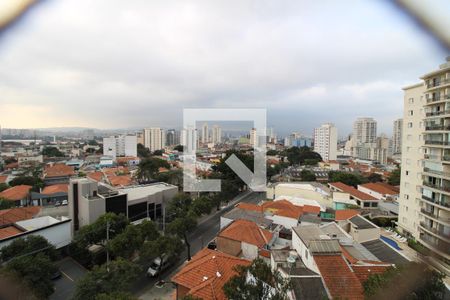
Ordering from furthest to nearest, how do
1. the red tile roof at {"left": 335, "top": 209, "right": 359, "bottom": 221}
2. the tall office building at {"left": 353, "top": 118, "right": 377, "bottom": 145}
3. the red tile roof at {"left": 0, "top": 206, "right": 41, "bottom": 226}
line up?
the tall office building at {"left": 353, "top": 118, "right": 377, "bottom": 145} → the red tile roof at {"left": 335, "top": 209, "right": 359, "bottom": 221} → the red tile roof at {"left": 0, "top": 206, "right": 41, "bottom": 226}

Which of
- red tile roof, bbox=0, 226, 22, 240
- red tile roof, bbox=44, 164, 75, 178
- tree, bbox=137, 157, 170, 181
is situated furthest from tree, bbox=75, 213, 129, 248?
red tile roof, bbox=44, 164, 75, 178

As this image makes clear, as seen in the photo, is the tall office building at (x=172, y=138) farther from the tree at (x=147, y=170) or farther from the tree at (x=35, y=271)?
the tree at (x=35, y=271)

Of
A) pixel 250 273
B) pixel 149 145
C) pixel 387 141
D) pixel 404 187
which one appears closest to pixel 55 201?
pixel 250 273

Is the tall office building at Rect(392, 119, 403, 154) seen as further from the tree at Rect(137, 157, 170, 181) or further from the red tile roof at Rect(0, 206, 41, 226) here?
the red tile roof at Rect(0, 206, 41, 226)

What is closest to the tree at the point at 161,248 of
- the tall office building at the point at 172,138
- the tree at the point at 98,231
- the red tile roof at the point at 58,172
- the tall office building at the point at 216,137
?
the tree at the point at 98,231

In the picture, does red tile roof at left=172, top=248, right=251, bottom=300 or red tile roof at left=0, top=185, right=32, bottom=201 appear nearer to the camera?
red tile roof at left=172, top=248, right=251, bottom=300

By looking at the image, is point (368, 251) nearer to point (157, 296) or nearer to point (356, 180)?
point (157, 296)
